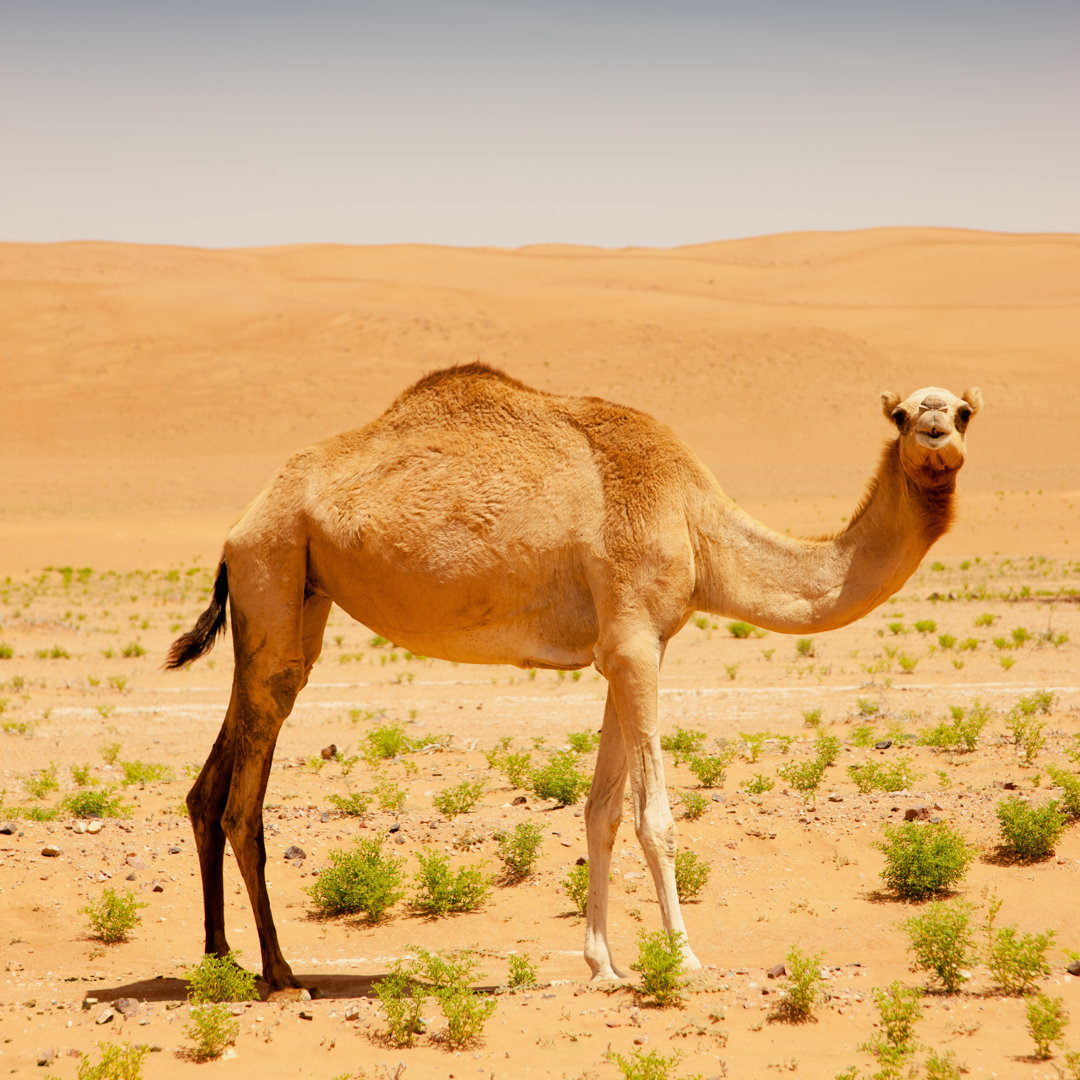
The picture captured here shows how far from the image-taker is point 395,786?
930cm

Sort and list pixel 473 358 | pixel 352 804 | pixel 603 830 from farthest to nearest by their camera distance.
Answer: pixel 473 358, pixel 352 804, pixel 603 830

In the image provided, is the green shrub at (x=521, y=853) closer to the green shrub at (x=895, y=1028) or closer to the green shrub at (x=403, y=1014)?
the green shrub at (x=403, y=1014)

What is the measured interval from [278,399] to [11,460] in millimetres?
13483

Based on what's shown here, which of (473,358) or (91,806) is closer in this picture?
(91,806)

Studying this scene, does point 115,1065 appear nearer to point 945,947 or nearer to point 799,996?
point 799,996

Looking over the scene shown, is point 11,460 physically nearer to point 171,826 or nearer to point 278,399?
Answer: point 278,399

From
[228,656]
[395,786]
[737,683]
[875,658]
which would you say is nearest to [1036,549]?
[875,658]

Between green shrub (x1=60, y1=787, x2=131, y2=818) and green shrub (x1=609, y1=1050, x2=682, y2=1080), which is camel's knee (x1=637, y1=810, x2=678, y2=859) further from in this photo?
green shrub (x1=60, y1=787, x2=131, y2=818)

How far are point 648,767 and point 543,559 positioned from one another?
110cm

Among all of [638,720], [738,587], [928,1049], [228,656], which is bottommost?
[228,656]

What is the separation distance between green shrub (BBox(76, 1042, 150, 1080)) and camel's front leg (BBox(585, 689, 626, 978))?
2165 millimetres

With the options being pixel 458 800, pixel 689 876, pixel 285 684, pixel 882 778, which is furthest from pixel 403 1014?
pixel 882 778

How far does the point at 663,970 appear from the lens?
17.8 ft

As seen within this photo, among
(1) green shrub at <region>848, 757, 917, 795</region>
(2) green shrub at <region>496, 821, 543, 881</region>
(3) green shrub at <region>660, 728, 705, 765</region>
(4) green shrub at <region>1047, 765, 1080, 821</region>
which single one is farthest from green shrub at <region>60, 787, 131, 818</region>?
(4) green shrub at <region>1047, 765, 1080, 821</region>
